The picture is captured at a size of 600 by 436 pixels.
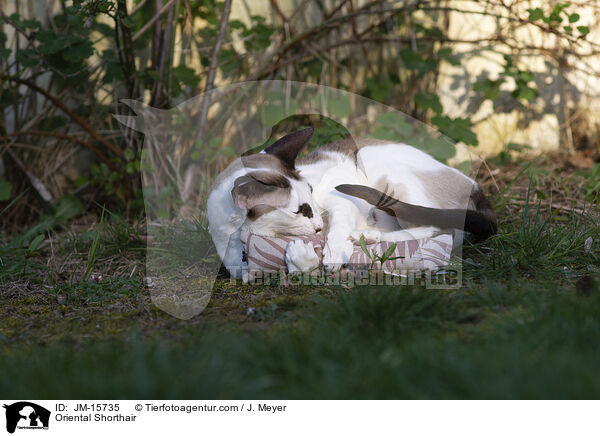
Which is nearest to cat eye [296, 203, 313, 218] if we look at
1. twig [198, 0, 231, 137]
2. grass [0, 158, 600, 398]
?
grass [0, 158, 600, 398]

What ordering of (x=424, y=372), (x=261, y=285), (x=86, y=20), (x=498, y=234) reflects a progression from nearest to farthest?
(x=424, y=372) < (x=261, y=285) < (x=498, y=234) < (x=86, y=20)

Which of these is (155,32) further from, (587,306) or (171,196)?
(587,306)

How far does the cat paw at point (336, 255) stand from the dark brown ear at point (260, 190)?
0.31m

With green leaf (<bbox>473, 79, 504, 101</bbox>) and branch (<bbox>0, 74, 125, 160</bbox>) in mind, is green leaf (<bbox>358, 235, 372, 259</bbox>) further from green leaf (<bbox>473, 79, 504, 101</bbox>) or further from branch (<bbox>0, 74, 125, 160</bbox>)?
green leaf (<bbox>473, 79, 504, 101</bbox>)

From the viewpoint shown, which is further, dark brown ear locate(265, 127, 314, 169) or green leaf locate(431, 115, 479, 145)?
green leaf locate(431, 115, 479, 145)

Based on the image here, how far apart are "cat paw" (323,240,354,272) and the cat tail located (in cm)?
26

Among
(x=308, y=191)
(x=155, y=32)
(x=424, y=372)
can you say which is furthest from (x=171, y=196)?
(x=424, y=372)

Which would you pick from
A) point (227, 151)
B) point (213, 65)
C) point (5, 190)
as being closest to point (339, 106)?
point (213, 65)

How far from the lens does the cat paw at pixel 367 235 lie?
2.69m

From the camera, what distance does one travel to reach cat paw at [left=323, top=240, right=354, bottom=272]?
2.55 m

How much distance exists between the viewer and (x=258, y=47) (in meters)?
4.15

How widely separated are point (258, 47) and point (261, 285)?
7.49 feet

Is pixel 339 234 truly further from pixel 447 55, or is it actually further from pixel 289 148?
pixel 447 55
